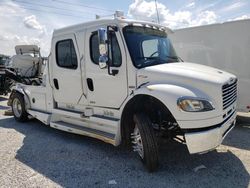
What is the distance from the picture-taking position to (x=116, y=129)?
16.0 feet

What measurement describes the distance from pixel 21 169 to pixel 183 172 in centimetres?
268

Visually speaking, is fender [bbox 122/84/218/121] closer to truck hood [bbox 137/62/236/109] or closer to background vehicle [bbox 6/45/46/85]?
truck hood [bbox 137/62/236/109]

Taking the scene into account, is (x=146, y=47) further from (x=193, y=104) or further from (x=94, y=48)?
(x=193, y=104)

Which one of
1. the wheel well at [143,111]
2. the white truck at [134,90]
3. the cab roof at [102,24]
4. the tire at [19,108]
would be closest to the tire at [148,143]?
the white truck at [134,90]

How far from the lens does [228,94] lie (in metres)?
4.30

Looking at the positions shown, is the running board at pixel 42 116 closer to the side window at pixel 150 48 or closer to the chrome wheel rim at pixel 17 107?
the chrome wheel rim at pixel 17 107

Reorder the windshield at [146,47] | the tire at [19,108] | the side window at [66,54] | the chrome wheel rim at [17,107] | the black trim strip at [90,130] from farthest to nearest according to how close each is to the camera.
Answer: the chrome wheel rim at [17,107] → the tire at [19,108] → the side window at [66,54] → the black trim strip at [90,130] → the windshield at [146,47]

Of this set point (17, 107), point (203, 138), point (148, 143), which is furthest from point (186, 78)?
point (17, 107)

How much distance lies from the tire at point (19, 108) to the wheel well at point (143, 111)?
4155mm

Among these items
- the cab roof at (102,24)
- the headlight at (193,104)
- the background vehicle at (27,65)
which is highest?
the cab roof at (102,24)

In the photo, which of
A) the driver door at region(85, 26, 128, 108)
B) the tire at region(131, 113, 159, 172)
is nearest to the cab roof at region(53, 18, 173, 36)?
the driver door at region(85, 26, 128, 108)

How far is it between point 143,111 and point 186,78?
3.09 feet

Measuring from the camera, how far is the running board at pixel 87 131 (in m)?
4.92

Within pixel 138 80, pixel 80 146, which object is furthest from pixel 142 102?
pixel 80 146
